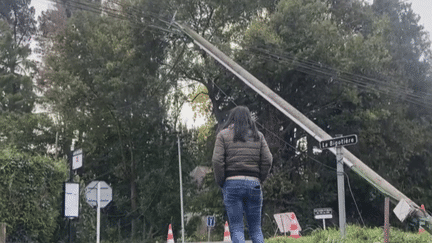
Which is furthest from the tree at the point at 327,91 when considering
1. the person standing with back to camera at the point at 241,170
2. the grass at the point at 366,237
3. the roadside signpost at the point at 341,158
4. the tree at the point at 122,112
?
the person standing with back to camera at the point at 241,170

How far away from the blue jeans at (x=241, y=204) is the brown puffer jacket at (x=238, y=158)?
93 mm

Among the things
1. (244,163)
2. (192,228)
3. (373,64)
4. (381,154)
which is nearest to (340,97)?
(373,64)

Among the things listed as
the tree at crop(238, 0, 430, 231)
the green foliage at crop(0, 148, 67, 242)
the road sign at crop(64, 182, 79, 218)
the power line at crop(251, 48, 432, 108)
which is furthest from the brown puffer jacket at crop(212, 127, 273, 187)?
the power line at crop(251, 48, 432, 108)

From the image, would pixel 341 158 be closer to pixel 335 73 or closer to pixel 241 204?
pixel 241 204

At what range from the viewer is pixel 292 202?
1029 inches

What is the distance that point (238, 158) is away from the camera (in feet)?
15.9

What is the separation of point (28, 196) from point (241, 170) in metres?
10.5

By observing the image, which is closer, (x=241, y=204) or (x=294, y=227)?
(x=241, y=204)

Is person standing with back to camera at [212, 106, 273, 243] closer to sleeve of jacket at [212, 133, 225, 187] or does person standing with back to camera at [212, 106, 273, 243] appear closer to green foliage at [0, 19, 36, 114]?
sleeve of jacket at [212, 133, 225, 187]

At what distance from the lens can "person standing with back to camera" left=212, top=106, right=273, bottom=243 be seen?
4797 millimetres

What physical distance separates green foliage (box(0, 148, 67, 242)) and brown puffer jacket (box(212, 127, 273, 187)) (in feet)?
32.9

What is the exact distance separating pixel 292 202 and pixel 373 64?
24.5 ft

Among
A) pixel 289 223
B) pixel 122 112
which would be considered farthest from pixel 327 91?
pixel 289 223

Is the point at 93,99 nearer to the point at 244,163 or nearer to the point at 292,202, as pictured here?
the point at 292,202
